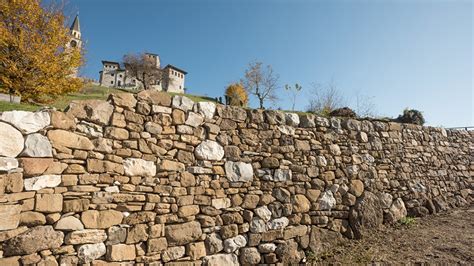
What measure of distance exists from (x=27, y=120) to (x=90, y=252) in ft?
5.63

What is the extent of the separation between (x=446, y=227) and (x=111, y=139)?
6.81m

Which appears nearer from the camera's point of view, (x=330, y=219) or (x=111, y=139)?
(x=111, y=139)

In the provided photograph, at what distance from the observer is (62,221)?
117 inches

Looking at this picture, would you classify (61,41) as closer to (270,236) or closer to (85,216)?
(85,216)

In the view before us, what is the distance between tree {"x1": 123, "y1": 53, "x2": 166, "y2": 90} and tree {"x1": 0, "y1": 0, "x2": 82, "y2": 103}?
26.5 meters

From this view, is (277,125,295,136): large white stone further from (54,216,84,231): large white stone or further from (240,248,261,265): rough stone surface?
(54,216,84,231): large white stone

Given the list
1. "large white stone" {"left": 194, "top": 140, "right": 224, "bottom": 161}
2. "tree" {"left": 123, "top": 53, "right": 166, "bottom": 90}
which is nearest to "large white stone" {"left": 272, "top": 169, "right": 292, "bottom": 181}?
"large white stone" {"left": 194, "top": 140, "right": 224, "bottom": 161}

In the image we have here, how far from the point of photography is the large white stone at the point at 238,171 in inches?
166

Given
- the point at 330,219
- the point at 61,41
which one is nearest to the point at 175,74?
the point at 61,41

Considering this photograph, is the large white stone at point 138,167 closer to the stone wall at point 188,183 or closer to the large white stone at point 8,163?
the stone wall at point 188,183

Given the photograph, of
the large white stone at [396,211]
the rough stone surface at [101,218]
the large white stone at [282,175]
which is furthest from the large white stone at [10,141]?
the large white stone at [396,211]

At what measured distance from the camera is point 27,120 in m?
2.85

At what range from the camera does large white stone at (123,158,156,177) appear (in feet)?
11.4

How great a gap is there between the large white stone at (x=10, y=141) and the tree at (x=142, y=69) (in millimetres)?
34709
